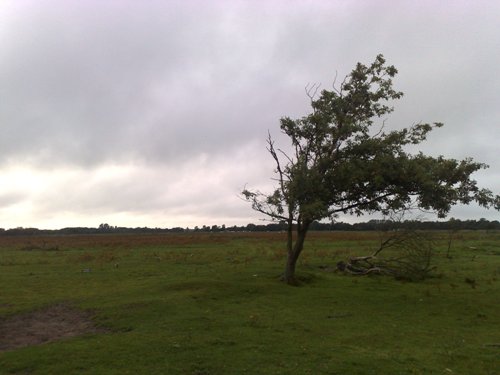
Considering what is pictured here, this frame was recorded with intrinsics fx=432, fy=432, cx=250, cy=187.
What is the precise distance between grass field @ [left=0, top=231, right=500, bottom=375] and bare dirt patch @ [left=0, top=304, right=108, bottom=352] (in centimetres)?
42

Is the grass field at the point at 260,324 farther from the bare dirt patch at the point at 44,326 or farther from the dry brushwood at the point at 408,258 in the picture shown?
the dry brushwood at the point at 408,258

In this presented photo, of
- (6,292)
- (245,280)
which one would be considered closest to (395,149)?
(245,280)

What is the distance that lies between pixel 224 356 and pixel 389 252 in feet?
120

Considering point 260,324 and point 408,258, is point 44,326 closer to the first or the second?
point 260,324

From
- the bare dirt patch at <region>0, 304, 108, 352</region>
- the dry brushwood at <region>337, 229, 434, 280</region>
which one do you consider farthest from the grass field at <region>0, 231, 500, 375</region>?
the dry brushwood at <region>337, 229, 434, 280</region>

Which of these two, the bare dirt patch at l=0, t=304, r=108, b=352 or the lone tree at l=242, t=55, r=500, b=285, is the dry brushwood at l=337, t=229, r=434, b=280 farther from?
the bare dirt patch at l=0, t=304, r=108, b=352

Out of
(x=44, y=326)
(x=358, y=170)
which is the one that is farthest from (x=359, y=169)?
(x=44, y=326)

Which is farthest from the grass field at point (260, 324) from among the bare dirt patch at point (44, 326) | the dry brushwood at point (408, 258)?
the dry brushwood at point (408, 258)

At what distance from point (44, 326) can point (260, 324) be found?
747cm

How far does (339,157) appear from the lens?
21.9 meters

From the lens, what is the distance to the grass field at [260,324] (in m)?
10.4

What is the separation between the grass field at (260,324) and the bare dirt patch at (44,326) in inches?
16.4

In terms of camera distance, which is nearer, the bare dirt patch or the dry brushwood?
the bare dirt patch

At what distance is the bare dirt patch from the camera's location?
13.2 meters
